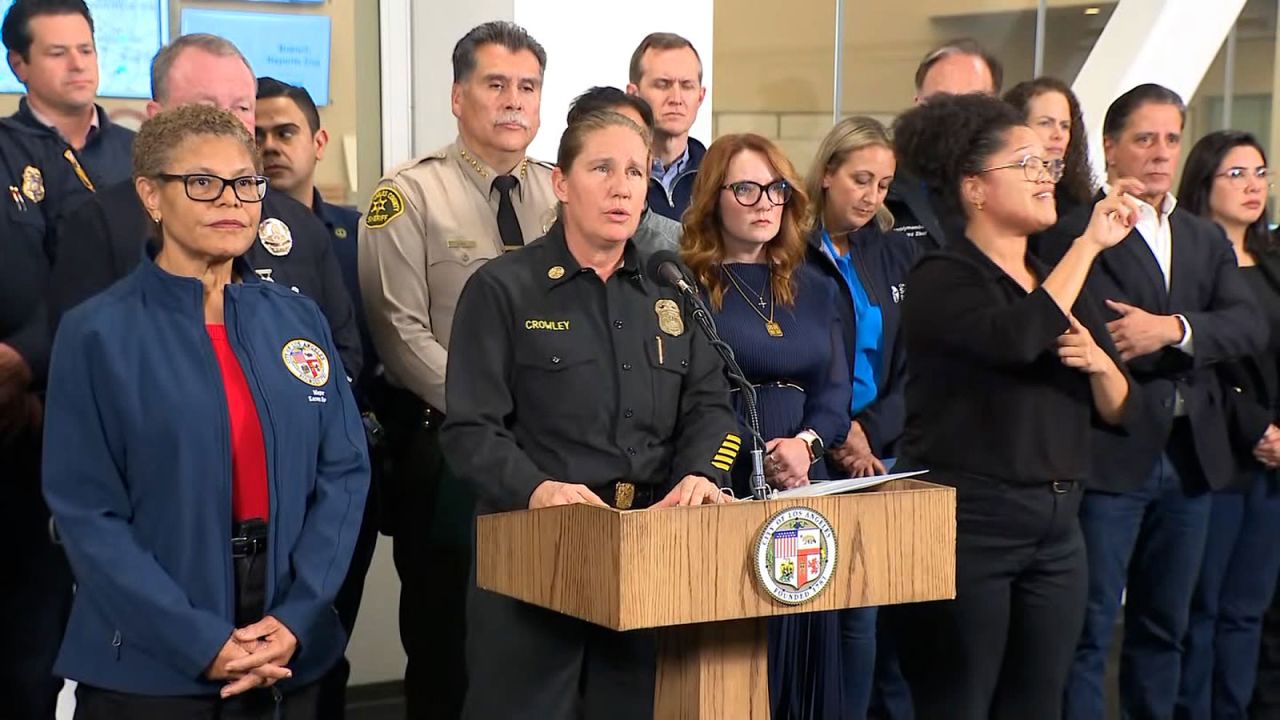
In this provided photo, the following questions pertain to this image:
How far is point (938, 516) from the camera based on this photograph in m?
2.52

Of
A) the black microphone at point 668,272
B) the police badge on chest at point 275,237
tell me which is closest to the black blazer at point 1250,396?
the black microphone at point 668,272

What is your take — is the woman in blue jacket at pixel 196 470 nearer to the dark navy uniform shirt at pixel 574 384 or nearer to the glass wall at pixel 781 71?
the dark navy uniform shirt at pixel 574 384

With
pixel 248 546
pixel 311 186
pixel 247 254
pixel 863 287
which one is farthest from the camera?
pixel 863 287

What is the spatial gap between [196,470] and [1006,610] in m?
1.61

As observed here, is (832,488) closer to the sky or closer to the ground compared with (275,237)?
closer to the ground

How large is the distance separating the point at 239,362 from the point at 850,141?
197 cm

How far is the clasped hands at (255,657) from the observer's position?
247cm

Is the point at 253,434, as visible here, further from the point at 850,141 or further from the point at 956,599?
the point at 850,141

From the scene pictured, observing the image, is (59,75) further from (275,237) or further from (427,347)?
(427,347)

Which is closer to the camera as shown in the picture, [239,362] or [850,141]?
[239,362]

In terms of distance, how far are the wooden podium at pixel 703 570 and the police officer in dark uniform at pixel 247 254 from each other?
3.21 ft

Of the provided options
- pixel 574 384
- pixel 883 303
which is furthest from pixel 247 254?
pixel 883 303

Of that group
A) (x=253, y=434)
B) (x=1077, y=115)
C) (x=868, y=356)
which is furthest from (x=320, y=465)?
(x=1077, y=115)

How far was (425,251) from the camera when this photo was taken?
3654 millimetres
